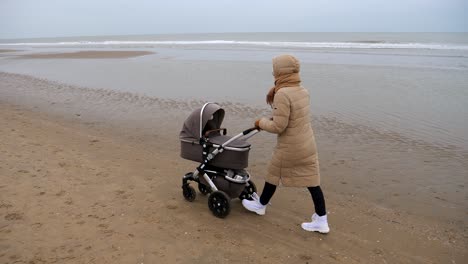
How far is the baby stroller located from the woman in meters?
0.34

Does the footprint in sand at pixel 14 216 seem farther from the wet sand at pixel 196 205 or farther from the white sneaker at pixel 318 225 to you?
the white sneaker at pixel 318 225

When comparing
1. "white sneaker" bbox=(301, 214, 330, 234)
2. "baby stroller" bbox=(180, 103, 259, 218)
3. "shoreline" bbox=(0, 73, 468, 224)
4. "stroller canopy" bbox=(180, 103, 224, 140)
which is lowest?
"shoreline" bbox=(0, 73, 468, 224)

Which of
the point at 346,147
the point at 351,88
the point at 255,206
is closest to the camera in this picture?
the point at 255,206

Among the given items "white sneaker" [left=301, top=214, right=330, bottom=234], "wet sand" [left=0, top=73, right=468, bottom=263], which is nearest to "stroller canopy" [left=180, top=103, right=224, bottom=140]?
"wet sand" [left=0, top=73, right=468, bottom=263]

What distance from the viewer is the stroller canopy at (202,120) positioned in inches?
162

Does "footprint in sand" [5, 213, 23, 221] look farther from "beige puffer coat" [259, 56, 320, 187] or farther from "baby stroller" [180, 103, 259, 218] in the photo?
"beige puffer coat" [259, 56, 320, 187]

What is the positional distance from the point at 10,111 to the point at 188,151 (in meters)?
7.21

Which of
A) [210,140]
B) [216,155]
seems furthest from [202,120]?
[216,155]

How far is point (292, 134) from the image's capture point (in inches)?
146

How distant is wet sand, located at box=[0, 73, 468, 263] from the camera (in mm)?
3590

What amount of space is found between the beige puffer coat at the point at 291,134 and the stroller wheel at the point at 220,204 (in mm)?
576

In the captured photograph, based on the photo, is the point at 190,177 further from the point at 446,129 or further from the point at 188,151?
the point at 446,129

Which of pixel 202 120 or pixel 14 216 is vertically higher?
pixel 202 120

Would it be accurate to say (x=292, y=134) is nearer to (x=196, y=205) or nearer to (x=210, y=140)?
Result: (x=210, y=140)
